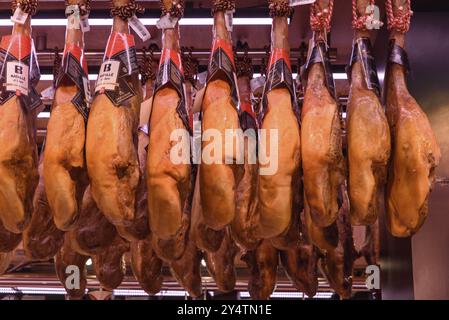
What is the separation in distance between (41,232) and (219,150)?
863 millimetres

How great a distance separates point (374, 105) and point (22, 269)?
387 cm

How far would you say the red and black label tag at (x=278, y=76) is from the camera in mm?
2156

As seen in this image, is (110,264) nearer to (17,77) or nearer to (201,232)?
(201,232)

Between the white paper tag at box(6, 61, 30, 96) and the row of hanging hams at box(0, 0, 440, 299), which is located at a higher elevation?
the white paper tag at box(6, 61, 30, 96)

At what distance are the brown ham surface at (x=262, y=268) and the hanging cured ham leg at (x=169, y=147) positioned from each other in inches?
27.0

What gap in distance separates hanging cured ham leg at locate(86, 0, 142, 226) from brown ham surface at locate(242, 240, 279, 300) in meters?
0.95

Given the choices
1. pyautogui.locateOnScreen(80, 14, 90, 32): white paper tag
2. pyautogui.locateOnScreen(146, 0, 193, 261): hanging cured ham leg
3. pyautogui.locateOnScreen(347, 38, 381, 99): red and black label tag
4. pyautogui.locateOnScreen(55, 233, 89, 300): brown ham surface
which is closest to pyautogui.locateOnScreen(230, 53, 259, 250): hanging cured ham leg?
pyautogui.locateOnScreen(146, 0, 193, 261): hanging cured ham leg

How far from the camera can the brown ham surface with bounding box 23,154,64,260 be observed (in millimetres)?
2393

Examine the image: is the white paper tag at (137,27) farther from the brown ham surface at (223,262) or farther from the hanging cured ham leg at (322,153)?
the brown ham surface at (223,262)

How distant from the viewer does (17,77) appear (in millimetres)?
2145

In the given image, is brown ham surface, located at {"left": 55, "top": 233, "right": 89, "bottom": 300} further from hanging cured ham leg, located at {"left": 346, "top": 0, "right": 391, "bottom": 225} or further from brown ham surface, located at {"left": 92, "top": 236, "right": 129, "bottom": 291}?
hanging cured ham leg, located at {"left": 346, "top": 0, "right": 391, "bottom": 225}

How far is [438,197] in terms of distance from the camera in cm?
275

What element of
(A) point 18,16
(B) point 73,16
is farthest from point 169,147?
(A) point 18,16
